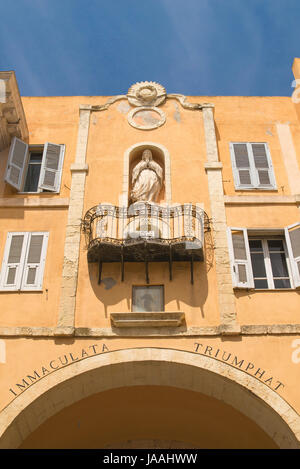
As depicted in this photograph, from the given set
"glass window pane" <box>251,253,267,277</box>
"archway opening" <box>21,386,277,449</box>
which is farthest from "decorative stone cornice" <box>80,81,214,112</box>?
"archway opening" <box>21,386,277,449</box>

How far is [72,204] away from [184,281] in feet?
11.5

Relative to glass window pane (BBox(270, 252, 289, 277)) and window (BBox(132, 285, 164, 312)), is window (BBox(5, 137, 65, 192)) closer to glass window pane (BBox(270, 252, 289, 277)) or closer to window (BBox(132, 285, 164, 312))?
window (BBox(132, 285, 164, 312))

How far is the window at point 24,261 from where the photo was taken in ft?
40.1

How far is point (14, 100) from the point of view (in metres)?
14.4

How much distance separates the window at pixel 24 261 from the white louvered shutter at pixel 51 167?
167 cm

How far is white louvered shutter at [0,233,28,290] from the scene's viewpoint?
12.2 meters

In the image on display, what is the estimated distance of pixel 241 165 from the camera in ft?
47.9

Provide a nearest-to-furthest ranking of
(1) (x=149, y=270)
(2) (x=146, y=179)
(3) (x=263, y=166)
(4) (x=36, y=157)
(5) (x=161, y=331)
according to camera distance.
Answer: (5) (x=161, y=331) → (1) (x=149, y=270) → (2) (x=146, y=179) → (3) (x=263, y=166) → (4) (x=36, y=157)

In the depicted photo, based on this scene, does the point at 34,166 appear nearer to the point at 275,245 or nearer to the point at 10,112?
the point at 10,112

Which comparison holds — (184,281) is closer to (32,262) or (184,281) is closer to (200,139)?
(32,262)

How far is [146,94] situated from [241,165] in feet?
11.9

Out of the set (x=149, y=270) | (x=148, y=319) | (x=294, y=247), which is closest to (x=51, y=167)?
(x=149, y=270)
